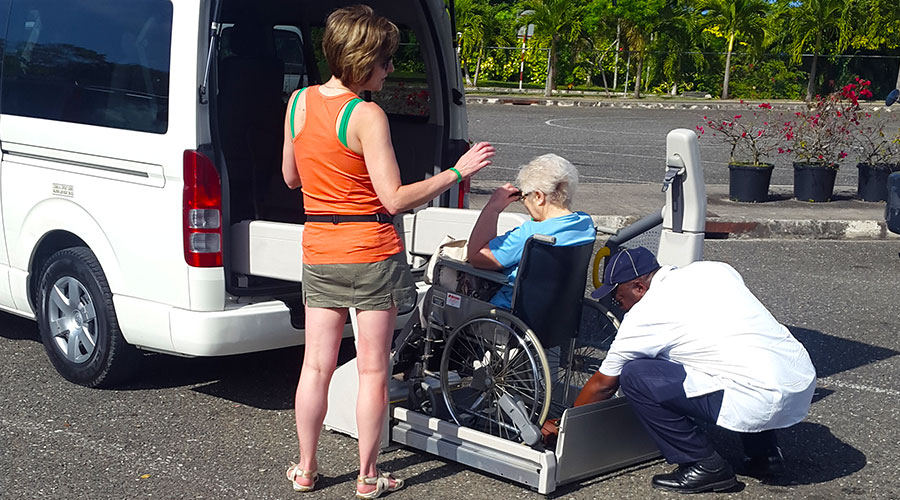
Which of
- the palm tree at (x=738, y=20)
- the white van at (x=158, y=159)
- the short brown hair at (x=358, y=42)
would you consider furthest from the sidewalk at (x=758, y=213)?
the palm tree at (x=738, y=20)

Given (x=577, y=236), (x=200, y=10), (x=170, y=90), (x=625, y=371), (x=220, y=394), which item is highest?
(x=200, y=10)

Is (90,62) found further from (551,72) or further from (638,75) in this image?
(638,75)

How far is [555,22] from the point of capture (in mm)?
35250

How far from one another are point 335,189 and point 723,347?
1611 mm

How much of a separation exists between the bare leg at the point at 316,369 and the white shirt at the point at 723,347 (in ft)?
3.67

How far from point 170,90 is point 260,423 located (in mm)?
1579

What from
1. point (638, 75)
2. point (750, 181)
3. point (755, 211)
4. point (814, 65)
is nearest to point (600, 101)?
point (638, 75)

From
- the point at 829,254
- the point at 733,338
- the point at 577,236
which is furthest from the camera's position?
the point at 829,254

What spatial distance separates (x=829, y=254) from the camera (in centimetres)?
960

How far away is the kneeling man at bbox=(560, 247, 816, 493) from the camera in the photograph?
4.12 m

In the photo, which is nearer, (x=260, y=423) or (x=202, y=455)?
(x=202, y=455)

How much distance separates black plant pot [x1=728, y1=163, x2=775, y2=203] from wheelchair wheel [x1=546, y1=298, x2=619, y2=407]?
24.1 ft

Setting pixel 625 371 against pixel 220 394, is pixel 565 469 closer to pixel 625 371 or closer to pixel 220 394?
pixel 625 371

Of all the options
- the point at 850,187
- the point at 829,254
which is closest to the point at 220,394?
the point at 829,254
